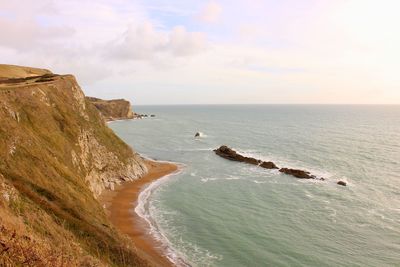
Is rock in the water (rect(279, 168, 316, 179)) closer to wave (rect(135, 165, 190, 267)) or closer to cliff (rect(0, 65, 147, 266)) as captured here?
wave (rect(135, 165, 190, 267))

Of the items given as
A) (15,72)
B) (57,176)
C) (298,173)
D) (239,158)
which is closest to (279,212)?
(298,173)

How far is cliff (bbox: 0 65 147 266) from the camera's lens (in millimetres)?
21734

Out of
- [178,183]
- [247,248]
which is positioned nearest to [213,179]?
[178,183]

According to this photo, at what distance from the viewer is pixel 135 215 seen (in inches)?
1993

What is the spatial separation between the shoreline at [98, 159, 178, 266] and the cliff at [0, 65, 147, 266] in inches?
82.4

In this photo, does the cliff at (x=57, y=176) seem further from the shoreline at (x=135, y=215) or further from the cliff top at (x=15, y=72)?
the cliff top at (x=15, y=72)

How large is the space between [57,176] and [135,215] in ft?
47.2

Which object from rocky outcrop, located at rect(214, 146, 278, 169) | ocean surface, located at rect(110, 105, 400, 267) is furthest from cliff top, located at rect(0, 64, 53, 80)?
rocky outcrop, located at rect(214, 146, 278, 169)

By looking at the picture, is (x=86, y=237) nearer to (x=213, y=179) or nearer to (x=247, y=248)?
(x=247, y=248)

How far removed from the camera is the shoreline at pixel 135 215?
1517 inches

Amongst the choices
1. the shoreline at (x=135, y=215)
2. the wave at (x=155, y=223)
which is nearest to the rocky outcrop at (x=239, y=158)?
the shoreline at (x=135, y=215)

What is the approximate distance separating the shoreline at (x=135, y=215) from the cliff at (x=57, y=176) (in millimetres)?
2094

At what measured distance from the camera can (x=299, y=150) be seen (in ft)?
349

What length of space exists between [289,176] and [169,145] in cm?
5177
